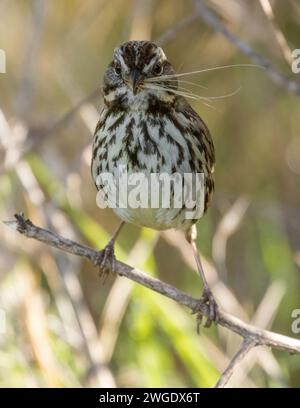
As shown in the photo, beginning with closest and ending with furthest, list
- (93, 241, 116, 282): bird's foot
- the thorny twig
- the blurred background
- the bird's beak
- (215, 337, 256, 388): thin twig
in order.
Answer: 1. (215, 337, 256, 388): thin twig
2. the thorny twig
3. the bird's beak
4. (93, 241, 116, 282): bird's foot
5. the blurred background

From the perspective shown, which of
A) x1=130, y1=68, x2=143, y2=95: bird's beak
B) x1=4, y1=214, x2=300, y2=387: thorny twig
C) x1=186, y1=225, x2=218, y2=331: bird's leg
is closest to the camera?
x1=4, y1=214, x2=300, y2=387: thorny twig

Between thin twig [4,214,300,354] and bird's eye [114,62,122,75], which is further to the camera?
bird's eye [114,62,122,75]

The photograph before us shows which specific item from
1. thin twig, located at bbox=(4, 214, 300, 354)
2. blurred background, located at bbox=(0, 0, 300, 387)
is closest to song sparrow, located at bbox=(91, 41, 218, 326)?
thin twig, located at bbox=(4, 214, 300, 354)

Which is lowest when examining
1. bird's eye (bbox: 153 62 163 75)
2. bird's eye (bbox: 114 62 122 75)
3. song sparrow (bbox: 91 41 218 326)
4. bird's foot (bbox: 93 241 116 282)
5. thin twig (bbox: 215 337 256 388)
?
thin twig (bbox: 215 337 256 388)

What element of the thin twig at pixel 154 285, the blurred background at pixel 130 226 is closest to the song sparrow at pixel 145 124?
the thin twig at pixel 154 285

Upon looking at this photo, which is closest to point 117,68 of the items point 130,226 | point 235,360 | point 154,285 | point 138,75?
point 138,75

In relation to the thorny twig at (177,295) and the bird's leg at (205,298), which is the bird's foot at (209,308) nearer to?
the bird's leg at (205,298)

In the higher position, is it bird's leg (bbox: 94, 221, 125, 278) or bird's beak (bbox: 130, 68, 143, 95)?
bird's beak (bbox: 130, 68, 143, 95)

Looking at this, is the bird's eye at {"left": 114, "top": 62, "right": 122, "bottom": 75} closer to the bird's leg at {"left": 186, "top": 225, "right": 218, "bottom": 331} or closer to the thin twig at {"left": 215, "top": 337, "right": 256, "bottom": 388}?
the bird's leg at {"left": 186, "top": 225, "right": 218, "bottom": 331}
